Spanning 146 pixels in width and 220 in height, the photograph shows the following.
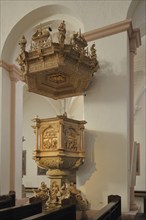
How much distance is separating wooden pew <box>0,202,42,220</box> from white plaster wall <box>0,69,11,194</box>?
2556mm

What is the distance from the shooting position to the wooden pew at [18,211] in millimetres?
3258

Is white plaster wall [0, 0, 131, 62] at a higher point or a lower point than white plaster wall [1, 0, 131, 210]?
higher

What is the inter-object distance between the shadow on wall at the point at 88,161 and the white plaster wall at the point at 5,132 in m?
1.84

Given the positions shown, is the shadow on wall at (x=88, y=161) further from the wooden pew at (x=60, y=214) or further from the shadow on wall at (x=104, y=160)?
the wooden pew at (x=60, y=214)

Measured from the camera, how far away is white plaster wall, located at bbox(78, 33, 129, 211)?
5.03m

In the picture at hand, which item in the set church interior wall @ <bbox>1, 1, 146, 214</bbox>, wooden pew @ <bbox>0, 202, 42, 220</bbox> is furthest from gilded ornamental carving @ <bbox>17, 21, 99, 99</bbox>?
wooden pew @ <bbox>0, 202, 42, 220</bbox>

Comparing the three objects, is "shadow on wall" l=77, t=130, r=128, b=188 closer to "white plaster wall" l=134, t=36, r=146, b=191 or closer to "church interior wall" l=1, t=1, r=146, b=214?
"church interior wall" l=1, t=1, r=146, b=214

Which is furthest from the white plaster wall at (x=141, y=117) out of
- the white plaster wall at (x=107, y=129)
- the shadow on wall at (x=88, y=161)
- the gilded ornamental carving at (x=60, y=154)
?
the gilded ornamental carving at (x=60, y=154)

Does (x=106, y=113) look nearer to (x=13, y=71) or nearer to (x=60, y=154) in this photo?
(x=60, y=154)

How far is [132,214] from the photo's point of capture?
15.3 ft

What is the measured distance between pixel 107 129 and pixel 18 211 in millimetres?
→ 2277

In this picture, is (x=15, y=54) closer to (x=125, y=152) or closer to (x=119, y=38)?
(x=119, y=38)

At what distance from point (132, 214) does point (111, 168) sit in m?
0.79

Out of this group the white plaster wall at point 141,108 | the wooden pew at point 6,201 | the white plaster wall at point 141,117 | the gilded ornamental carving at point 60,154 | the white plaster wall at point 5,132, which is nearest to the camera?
the wooden pew at point 6,201
